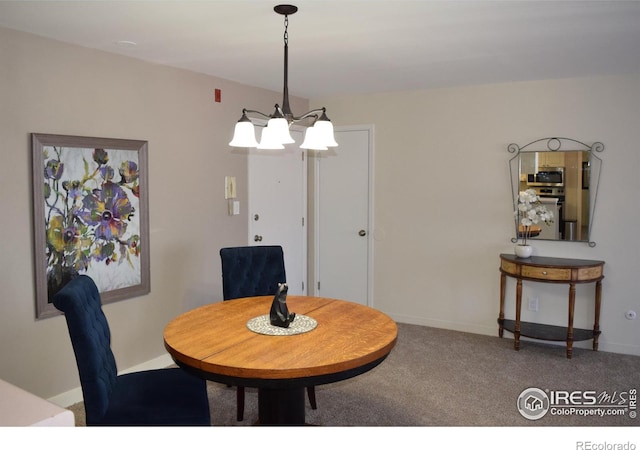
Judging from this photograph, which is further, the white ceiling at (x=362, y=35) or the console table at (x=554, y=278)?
the console table at (x=554, y=278)

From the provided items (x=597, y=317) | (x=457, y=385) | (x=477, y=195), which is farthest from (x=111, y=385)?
(x=597, y=317)

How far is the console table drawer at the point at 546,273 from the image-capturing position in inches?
159

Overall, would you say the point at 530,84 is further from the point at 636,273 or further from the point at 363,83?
the point at 636,273

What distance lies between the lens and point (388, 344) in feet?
7.24

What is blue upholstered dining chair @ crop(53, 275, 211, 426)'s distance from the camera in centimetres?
207

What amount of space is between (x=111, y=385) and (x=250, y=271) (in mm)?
1251

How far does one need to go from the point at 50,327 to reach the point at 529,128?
3.99 m

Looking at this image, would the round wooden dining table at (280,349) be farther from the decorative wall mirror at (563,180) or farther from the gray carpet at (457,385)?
the decorative wall mirror at (563,180)

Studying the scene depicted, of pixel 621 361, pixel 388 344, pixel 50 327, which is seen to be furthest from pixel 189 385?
pixel 621 361

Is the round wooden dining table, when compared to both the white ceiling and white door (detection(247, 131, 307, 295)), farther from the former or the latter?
white door (detection(247, 131, 307, 295))

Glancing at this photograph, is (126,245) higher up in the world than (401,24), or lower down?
lower down

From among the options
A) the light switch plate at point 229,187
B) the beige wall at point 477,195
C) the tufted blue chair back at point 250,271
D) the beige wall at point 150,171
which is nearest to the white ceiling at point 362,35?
the beige wall at point 150,171

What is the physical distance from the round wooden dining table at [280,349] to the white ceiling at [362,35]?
1.54m

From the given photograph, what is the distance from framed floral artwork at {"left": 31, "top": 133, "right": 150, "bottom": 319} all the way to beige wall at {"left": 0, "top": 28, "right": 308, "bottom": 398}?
2.5 inches
